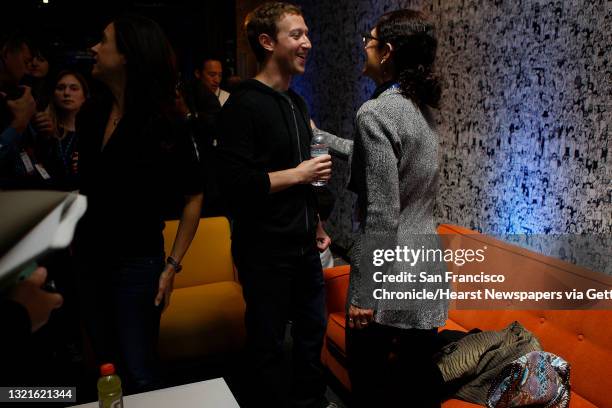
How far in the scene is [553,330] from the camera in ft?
6.40

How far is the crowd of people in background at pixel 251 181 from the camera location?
4.85ft

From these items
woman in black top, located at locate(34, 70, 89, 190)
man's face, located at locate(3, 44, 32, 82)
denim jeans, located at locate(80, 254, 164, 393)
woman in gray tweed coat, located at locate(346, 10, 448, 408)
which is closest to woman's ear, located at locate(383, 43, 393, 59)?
woman in gray tweed coat, located at locate(346, 10, 448, 408)

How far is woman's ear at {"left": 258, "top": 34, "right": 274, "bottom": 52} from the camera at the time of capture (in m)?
1.89

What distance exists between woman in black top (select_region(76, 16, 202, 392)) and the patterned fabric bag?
1.16 meters

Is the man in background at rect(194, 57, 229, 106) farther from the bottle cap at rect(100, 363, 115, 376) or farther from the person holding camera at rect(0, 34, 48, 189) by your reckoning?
the bottle cap at rect(100, 363, 115, 376)

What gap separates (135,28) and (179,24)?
5399 millimetres

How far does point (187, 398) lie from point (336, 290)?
47.7 inches

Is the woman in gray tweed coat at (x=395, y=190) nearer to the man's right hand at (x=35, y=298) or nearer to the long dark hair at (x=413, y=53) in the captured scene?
the long dark hair at (x=413, y=53)

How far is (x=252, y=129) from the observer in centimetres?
179

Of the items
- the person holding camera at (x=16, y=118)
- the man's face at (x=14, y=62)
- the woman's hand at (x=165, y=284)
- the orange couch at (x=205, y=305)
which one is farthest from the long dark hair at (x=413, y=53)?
the orange couch at (x=205, y=305)

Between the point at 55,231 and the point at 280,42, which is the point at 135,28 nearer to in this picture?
the point at 280,42

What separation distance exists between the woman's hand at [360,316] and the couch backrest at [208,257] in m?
1.48

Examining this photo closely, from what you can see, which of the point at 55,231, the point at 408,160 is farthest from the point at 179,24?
the point at 55,231

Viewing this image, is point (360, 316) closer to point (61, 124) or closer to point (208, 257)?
point (208, 257)
